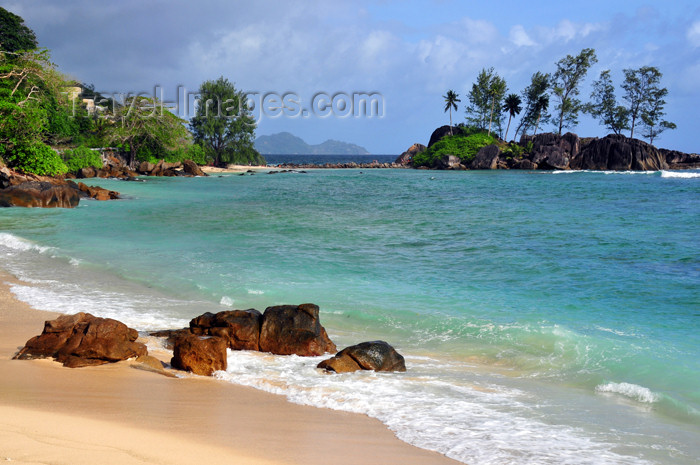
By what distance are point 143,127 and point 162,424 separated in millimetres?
59237

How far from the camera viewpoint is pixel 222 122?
3123 inches

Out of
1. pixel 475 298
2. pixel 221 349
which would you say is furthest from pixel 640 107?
pixel 221 349

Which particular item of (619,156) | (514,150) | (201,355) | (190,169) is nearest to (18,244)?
(201,355)

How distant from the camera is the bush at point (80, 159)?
48656 millimetres

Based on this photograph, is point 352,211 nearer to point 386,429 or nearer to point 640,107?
point 386,429

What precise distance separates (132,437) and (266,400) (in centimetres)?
171

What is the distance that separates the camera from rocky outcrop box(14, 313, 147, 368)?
670 cm

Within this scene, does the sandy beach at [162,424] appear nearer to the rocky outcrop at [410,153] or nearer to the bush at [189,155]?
the bush at [189,155]

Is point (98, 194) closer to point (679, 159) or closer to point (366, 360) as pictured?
point (366, 360)

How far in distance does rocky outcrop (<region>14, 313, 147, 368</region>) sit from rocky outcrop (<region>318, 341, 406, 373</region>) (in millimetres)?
2351

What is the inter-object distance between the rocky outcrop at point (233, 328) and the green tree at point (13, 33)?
68.3 m

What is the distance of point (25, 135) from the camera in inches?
1314

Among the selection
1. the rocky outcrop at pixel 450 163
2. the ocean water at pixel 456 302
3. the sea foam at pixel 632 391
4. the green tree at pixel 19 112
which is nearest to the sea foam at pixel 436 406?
the ocean water at pixel 456 302

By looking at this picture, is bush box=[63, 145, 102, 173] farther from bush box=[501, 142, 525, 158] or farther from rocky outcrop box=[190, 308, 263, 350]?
bush box=[501, 142, 525, 158]
